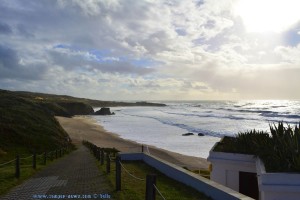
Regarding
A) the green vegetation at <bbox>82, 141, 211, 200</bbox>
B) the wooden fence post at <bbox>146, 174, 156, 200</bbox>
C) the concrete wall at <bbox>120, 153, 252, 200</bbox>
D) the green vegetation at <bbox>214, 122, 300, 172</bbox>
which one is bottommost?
the green vegetation at <bbox>82, 141, 211, 200</bbox>

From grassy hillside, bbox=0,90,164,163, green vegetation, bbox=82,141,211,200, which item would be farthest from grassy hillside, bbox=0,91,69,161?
green vegetation, bbox=82,141,211,200

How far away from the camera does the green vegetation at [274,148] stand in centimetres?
945

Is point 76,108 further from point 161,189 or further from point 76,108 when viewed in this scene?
point 161,189

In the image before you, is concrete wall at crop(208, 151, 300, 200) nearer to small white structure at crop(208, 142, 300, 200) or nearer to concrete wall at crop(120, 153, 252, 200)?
small white structure at crop(208, 142, 300, 200)

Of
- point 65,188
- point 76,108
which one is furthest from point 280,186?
point 76,108

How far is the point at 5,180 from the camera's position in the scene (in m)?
13.4

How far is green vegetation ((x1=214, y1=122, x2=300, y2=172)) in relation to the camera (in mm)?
9445

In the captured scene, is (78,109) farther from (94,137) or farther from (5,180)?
(5,180)

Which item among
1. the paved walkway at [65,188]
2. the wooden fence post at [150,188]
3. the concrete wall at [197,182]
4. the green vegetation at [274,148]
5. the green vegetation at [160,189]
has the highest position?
the green vegetation at [274,148]

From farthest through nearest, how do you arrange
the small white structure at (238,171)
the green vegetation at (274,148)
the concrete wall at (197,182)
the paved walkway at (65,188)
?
1. the small white structure at (238,171)
2. the paved walkway at (65,188)
3. the green vegetation at (274,148)
4. the concrete wall at (197,182)

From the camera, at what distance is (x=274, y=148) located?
34.9 feet

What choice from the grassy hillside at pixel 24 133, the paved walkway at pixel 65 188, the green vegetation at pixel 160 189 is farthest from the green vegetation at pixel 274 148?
the grassy hillside at pixel 24 133

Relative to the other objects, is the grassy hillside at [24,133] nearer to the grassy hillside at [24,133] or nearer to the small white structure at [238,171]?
the grassy hillside at [24,133]

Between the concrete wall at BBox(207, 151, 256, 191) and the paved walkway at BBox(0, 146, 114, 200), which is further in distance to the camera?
the concrete wall at BBox(207, 151, 256, 191)
